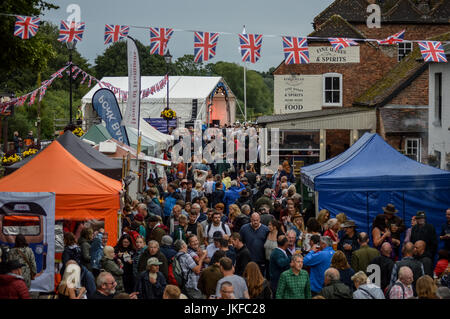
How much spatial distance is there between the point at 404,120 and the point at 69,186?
1811 cm

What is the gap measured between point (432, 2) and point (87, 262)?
A: 3442 centimetres

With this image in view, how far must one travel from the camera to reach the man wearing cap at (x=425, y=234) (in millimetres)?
12812

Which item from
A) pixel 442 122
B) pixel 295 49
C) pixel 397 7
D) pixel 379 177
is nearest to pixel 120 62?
pixel 397 7

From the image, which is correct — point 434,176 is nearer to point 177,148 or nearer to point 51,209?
point 51,209

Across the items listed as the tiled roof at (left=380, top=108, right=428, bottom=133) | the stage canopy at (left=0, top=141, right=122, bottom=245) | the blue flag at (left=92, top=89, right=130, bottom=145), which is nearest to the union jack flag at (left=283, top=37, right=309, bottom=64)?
the blue flag at (left=92, top=89, right=130, bottom=145)

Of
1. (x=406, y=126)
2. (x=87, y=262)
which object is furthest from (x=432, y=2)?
(x=87, y=262)

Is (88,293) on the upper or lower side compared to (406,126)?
lower

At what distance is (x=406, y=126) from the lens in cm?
2855

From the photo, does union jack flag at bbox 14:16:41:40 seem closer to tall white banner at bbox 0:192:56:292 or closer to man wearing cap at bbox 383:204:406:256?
tall white banner at bbox 0:192:56:292

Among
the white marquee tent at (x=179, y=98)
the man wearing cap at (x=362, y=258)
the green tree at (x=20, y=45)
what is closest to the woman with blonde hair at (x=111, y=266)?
the man wearing cap at (x=362, y=258)

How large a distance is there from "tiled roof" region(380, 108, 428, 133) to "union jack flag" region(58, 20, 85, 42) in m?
14.7

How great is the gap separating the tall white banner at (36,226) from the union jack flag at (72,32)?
788 centimetres

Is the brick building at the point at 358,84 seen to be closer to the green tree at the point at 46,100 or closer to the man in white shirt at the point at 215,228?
the green tree at the point at 46,100

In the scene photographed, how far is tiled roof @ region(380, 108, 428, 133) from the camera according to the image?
92.5ft
